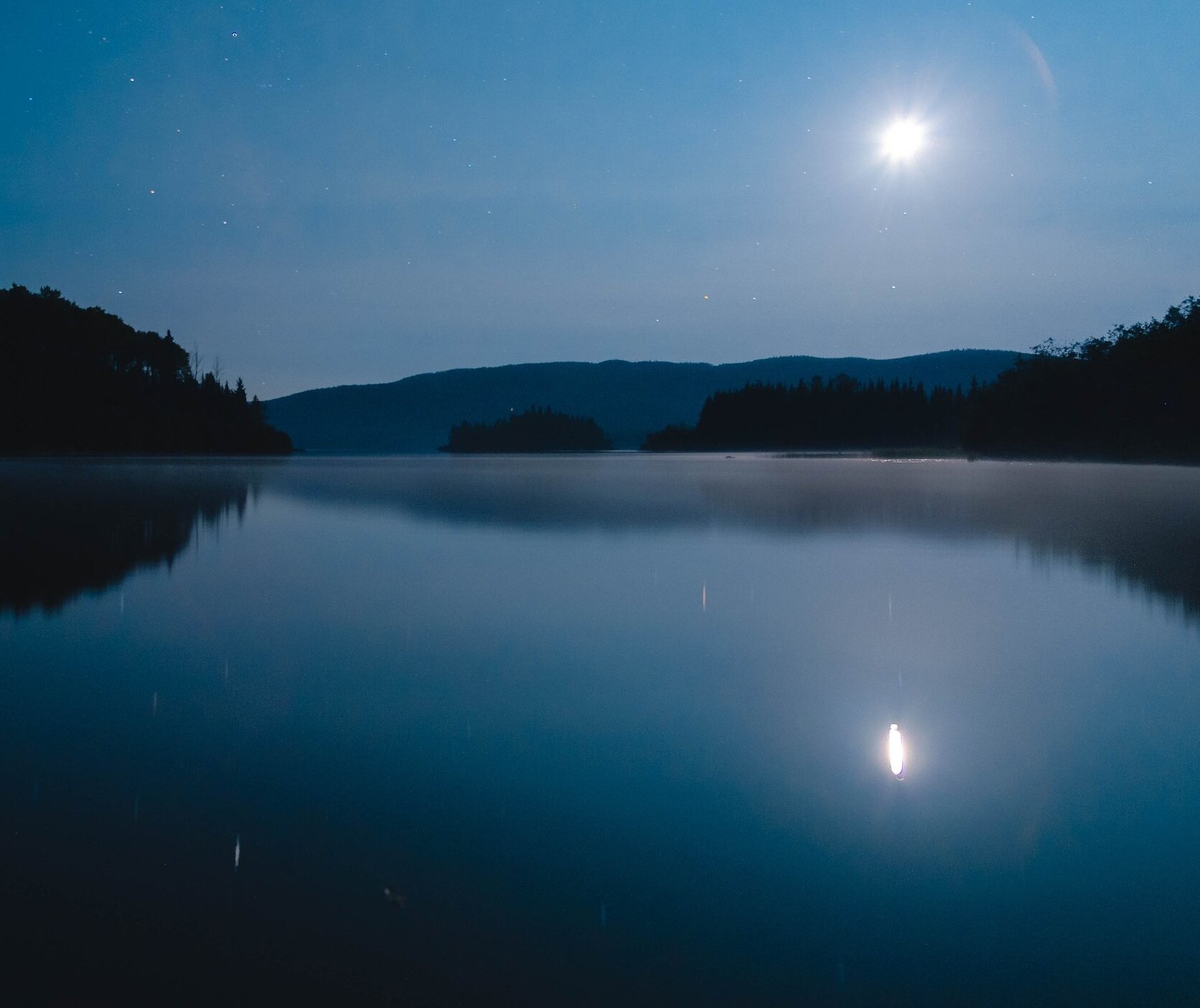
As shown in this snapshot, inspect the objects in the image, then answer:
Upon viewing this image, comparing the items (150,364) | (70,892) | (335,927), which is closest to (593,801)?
(335,927)

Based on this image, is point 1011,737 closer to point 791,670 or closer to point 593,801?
point 791,670

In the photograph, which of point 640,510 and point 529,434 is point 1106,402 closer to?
point 640,510

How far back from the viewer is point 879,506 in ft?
63.2

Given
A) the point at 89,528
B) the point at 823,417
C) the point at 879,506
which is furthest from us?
the point at 823,417

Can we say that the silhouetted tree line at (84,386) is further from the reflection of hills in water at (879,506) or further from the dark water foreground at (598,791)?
the dark water foreground at (598,791)

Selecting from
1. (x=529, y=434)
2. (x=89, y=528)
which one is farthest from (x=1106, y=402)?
(x=529, y=434)

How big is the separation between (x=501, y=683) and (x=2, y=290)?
8548cm

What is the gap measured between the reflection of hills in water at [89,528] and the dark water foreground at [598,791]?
0.17 metres

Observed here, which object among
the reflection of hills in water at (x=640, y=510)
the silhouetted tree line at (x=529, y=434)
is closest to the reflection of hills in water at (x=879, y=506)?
the reflection of hills in water at (x=640, y=510)

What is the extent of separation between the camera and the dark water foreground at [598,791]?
7.86 ft

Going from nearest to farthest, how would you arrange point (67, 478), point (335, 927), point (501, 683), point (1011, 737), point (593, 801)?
point (335, 927) → point (593, 801) → point (1011, 737) → point (501, 683) → point (67, 478)

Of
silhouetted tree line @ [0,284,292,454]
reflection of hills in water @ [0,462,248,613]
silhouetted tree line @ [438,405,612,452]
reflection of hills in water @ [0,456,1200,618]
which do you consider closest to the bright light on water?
reflection of hills in water @ [0,456,1200,618]

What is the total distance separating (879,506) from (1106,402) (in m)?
58.3

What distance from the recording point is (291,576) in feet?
30.0
